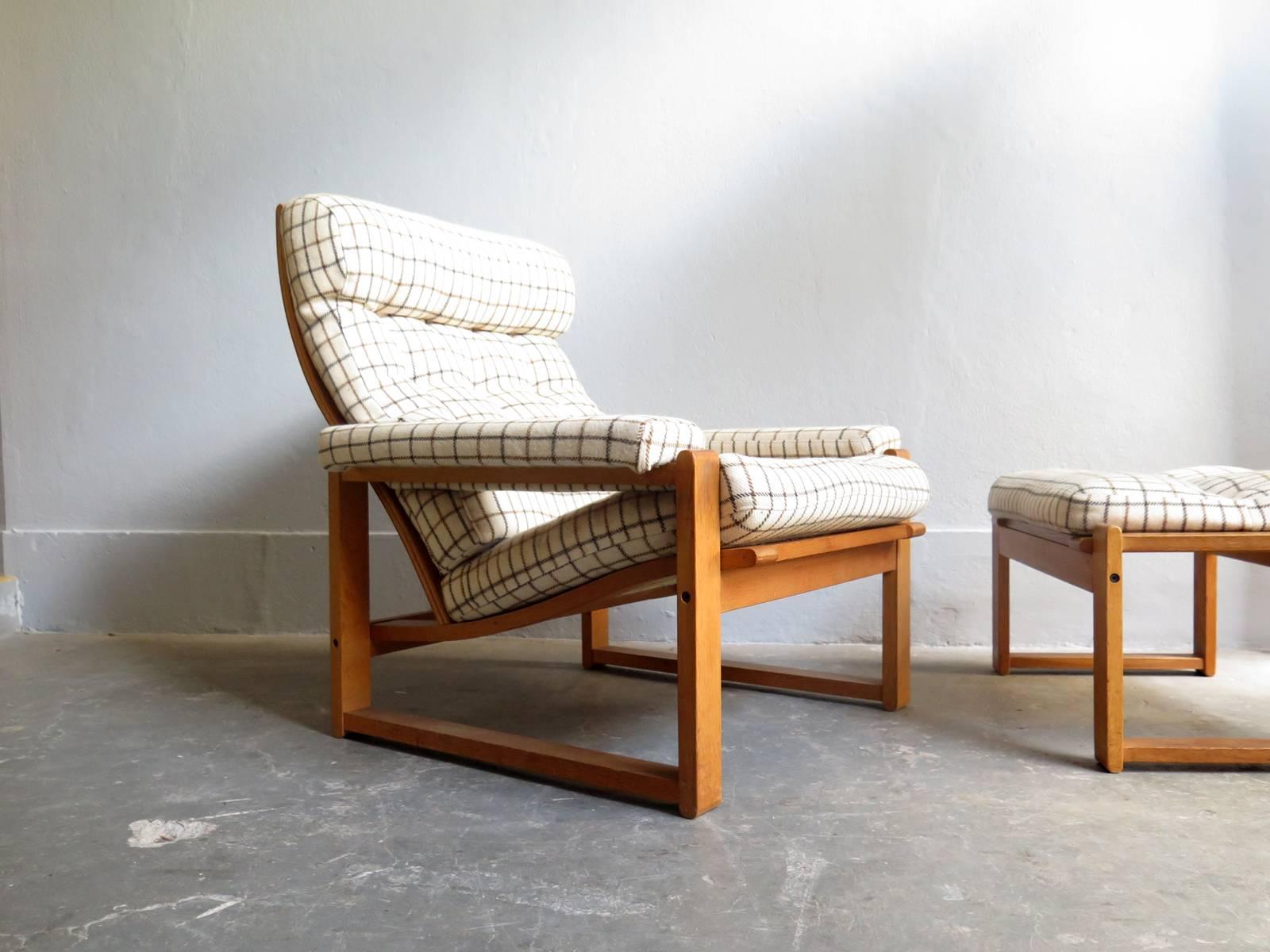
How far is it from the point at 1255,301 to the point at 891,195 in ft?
3.19

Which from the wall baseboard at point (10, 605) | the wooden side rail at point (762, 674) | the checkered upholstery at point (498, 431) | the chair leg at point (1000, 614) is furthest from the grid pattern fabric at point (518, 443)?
the wall baseboard at point (10, 605)

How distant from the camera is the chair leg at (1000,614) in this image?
87.1 inches

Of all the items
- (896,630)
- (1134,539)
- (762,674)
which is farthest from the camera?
(762,674)

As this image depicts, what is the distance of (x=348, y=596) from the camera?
1789 millimetres

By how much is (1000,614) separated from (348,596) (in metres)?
1.46

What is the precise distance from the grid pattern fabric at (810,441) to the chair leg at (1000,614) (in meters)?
0.47

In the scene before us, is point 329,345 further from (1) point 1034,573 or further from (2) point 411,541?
(1) point 1034,573

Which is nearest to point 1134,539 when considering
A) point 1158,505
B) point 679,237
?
point 1158,505

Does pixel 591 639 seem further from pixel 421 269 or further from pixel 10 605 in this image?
pixel 10 605

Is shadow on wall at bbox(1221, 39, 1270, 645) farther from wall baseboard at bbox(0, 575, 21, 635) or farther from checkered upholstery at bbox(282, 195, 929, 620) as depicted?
wall baseboard at bbox(0, 575, 21, 635)

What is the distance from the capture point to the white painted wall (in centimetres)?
254

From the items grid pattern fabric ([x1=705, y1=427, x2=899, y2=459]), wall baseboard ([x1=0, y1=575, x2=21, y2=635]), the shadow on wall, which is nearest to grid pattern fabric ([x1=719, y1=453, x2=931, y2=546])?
grid pattern fabric ([x1=705, y1=427, x2=899, y2=459])

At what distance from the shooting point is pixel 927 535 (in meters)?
2.62

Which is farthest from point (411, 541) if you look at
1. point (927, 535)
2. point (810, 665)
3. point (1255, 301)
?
point (1255, 301)
